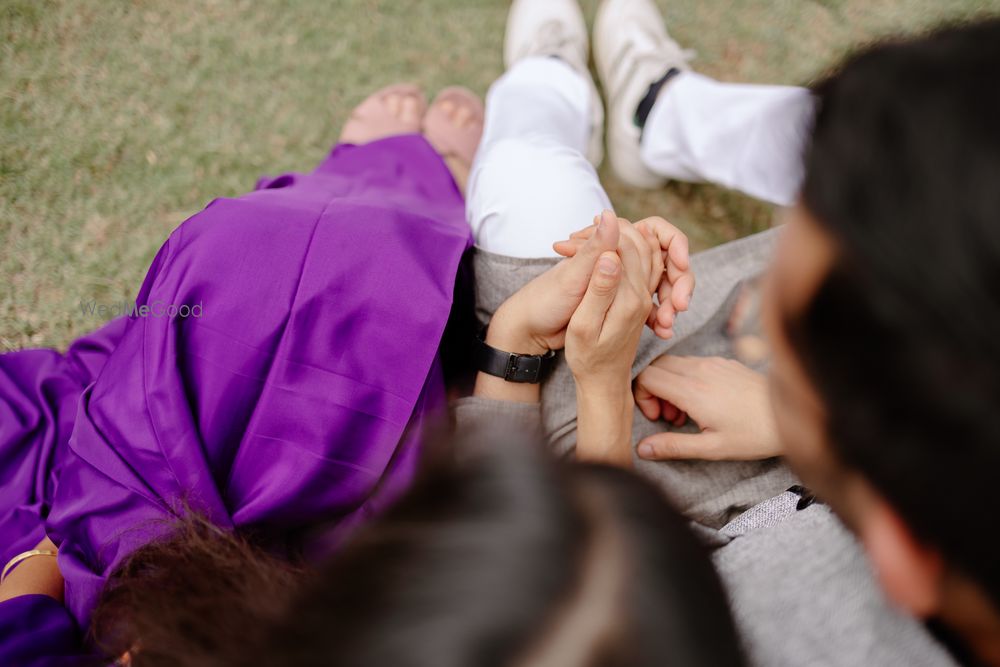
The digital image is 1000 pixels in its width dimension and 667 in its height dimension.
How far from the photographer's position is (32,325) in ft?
4.78

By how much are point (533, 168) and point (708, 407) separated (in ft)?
1.97

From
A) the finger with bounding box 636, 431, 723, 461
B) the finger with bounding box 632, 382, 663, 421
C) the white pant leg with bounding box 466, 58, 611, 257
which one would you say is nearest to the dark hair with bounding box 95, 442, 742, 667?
the finger with bounding box 636, 431, 723, 461

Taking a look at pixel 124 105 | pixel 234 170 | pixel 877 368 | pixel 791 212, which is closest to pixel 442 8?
pixel 234 170

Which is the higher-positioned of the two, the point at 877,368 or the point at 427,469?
the point at 877,368

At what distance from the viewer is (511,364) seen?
1114 mm

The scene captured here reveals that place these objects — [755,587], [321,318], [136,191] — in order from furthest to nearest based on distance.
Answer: [136,191], [321,318], [755,587]

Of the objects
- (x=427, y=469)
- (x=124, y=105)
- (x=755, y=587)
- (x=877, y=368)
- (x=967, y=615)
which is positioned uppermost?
(x=124, y=105)

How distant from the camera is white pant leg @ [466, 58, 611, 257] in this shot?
1207 millimetres

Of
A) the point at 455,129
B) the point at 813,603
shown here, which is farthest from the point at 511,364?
the point at 455,129

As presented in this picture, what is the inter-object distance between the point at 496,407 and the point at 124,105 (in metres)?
1.37

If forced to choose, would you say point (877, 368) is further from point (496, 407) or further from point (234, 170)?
point (234, 170)

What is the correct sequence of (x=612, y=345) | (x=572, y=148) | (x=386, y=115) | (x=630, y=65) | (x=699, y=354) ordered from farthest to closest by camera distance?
(x=630, y=65)
(x=386, y=115)
(x=572, y=148)
(x=699, y=354)
(x=612, y=345)

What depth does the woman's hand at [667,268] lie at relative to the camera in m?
1.03

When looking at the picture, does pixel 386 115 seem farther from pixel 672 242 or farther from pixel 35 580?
pixel 35 580
